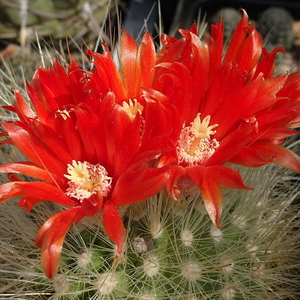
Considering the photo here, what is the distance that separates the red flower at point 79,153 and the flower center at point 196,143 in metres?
0.06

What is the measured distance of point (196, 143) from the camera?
0.67 m

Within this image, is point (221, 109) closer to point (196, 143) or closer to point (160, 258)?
point (196, 143)

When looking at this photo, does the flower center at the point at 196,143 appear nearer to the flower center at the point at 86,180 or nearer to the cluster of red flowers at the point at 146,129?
the cluster of red flowers at the point at 146,129

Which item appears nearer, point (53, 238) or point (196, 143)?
point (53, 238)

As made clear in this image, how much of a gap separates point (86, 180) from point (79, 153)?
0.05 metres

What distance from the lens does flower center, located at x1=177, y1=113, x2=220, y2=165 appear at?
26.4 inches

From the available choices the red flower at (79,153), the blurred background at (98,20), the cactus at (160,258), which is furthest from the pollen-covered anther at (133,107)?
the blurred background at (98,20)

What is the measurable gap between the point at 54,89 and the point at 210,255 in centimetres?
38

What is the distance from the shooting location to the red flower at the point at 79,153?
1.83ft

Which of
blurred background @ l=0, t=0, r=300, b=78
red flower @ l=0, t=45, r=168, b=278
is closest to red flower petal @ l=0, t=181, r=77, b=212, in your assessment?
red flower @ l=0, t=45, r=168, b=278

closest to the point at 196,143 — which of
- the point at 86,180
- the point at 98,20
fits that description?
the point at 86,180

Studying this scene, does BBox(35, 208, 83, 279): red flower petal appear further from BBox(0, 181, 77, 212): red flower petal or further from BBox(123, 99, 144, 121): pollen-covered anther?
BBox(123, 99, 144, 121): pollen-covered anther

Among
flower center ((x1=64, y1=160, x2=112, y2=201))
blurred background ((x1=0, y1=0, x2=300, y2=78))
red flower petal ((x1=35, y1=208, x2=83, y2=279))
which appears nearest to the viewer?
red flower petal ((x1=35, y1=208, x2=83, y2=279))

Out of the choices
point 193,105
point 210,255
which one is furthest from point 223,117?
point 210,255
